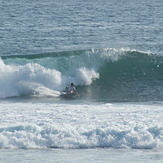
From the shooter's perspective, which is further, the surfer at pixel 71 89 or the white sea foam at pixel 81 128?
the surfer at pixel 71 89

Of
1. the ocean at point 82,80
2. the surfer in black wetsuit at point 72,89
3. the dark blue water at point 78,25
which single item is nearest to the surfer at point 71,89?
the surfer in black wetsuit at point 72,89

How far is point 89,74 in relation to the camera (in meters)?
41.4

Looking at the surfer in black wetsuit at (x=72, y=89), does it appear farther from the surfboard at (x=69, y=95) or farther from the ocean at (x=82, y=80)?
the ocean at (x=82, y=80)

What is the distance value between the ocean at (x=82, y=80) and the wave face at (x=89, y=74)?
0.18ft

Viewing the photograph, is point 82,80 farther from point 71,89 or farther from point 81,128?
point 81,128

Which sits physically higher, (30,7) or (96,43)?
(30,7)

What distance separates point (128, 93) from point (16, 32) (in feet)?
47.1

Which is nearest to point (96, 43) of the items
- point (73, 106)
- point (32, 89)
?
point (32, 89)

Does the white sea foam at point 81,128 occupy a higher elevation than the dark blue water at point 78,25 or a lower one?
lower

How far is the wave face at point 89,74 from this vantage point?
38594mm

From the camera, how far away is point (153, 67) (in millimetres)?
42500

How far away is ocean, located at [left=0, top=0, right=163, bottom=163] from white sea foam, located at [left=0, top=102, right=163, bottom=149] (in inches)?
1.5

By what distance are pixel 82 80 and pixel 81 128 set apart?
11.7 m

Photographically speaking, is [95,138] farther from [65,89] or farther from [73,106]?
[65,89]
